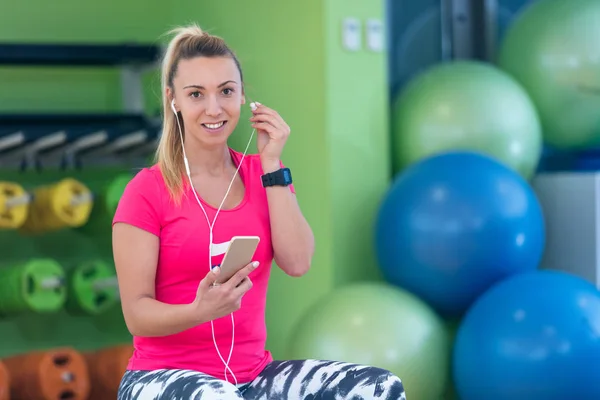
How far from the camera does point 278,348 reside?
3.86 meters

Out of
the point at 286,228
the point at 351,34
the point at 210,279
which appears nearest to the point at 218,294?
the point at 210,279

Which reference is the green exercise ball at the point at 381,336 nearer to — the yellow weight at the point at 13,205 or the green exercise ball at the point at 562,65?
the green exercise ball at the point at 562,65

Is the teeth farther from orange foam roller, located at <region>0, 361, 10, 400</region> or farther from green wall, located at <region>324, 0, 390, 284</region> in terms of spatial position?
orange foam roller, located at <region>0, 361, 10, 400</region>

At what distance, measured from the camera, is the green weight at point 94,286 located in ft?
12.8

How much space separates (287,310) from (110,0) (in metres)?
1.69

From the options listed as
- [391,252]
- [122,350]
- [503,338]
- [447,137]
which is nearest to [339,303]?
[391,252]

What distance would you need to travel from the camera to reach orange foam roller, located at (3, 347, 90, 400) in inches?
144

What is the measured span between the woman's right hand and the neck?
35 centimetres

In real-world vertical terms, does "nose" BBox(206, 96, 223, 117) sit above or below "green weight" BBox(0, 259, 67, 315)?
above

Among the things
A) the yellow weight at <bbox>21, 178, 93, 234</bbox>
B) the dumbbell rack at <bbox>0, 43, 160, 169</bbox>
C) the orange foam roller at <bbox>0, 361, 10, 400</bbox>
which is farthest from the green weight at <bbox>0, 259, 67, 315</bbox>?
the dumbbell rack at <bbox>0, 43, 160, 169</bbox>

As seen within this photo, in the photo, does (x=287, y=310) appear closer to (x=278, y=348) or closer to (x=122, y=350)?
(x=278, y=348)

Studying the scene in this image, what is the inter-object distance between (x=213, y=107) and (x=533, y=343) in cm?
145

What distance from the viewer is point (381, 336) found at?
3.00 metres

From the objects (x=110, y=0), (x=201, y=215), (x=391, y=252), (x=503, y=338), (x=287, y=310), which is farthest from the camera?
(x=110, y=0)
